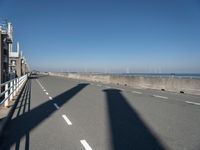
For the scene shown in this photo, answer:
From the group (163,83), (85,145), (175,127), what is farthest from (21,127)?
(163,83)

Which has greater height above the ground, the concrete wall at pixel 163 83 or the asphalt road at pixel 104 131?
the concrete wall at pixel 163 83

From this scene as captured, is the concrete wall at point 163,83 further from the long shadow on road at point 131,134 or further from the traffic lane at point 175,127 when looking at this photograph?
the long shadow on road at point 131,134

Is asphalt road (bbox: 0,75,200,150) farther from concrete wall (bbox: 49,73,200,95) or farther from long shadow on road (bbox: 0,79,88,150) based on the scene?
concrete wall (bbox: 49,73,200,95)

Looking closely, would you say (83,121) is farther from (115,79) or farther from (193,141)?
(115,79)

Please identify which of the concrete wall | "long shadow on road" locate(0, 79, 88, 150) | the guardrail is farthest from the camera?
the concrete wall

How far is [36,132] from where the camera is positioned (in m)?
7.35

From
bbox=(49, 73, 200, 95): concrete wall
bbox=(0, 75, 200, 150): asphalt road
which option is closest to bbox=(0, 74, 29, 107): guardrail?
bbox=(0, 75, 200, 150): asphalt road

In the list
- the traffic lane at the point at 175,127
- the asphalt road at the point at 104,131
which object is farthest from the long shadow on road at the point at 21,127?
the traffic lane at the point at 175,127

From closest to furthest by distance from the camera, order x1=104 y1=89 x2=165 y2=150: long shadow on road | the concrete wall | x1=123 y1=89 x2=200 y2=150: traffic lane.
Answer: x1=104 y1=89 x2=165 y2=150: long shadow on road → x1=123 y1=89 x2=200 y2=150: traffic lane → the concrete wall

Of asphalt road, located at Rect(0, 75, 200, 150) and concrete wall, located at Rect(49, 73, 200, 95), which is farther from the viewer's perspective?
concrete wall, located at Rect(49, 73, 200, 95)

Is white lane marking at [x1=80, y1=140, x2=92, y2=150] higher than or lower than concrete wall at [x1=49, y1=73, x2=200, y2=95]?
lower

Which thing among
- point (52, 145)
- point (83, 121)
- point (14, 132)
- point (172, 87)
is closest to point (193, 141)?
point (52, 145)

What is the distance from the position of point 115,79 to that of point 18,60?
58127mm

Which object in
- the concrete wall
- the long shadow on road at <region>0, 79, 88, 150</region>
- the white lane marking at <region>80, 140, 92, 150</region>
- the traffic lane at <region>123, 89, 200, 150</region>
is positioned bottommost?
the long shadow on road at <region>0, 79, 88, 150</region>
